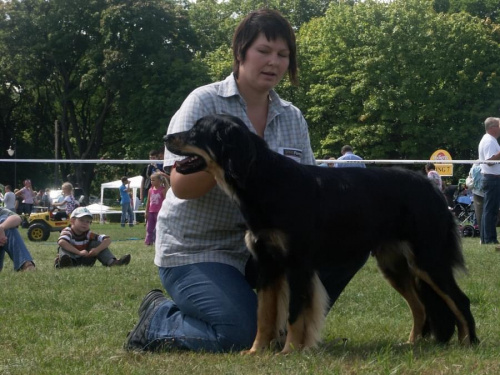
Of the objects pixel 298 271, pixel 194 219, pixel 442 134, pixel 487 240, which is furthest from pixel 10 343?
pixel 442 134

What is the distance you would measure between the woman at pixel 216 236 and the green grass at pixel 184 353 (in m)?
0.23

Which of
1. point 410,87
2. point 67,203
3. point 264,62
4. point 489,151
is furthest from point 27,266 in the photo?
point 410,87

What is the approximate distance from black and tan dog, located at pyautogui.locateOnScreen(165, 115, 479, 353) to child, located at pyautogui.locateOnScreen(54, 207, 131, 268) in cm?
636

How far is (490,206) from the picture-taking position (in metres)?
13.1

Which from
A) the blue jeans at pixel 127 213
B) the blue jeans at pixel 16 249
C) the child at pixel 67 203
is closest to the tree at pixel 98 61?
the blue jeans at pixel 127 213

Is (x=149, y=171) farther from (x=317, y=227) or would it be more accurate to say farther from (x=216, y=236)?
(x=317, y=227)

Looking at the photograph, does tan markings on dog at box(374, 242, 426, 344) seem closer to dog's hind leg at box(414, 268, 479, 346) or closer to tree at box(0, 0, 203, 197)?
dog's hind leg at box(414, 268, 479, 346)

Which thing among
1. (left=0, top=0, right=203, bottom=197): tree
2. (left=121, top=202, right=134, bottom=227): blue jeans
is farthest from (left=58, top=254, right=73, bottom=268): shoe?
(left=0, top=0, right=203, bottom=197): tree

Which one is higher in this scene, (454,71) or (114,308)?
(454,71)

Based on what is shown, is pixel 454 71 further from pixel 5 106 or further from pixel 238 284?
pixel 238 284

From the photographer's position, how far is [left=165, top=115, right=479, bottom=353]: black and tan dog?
419 centimetres

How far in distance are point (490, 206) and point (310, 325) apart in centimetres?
956

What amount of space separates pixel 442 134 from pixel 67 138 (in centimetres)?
2071

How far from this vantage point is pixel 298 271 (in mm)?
4223
